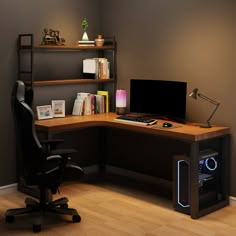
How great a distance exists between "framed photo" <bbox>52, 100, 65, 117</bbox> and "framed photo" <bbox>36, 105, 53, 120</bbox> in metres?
0.07

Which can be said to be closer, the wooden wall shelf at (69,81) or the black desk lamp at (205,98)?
the black desk lamp at (205,98)

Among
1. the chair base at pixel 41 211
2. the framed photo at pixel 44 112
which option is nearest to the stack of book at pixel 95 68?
the framed photo at pixel 44 112

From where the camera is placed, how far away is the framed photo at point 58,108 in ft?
16.7

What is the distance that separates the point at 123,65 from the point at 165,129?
1426mm

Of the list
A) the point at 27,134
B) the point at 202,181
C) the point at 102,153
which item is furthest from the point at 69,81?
the point at 202,181

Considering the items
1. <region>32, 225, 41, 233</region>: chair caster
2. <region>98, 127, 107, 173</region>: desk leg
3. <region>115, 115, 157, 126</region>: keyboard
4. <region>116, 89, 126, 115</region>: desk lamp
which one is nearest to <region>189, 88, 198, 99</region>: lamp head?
<region>115, 115, 157, 126</region>: keyboard

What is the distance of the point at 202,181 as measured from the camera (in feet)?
14.3

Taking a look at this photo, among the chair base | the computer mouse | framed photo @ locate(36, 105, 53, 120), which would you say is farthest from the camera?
framed photo @ locate(36, 105, 53, 120)

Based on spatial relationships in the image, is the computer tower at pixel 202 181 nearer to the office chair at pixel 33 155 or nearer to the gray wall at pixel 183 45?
the gray wall at pixel 183 45

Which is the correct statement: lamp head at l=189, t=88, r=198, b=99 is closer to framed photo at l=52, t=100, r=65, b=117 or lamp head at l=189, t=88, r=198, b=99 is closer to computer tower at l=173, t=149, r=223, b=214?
computer tower at l=173, t=149, r=223, b=214

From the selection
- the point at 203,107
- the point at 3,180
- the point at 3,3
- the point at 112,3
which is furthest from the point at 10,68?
the point at 203,107

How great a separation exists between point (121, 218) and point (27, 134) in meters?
1.18

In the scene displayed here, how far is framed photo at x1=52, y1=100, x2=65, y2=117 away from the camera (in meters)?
5.09

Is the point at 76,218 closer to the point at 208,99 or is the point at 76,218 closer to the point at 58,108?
the point at 58,108
